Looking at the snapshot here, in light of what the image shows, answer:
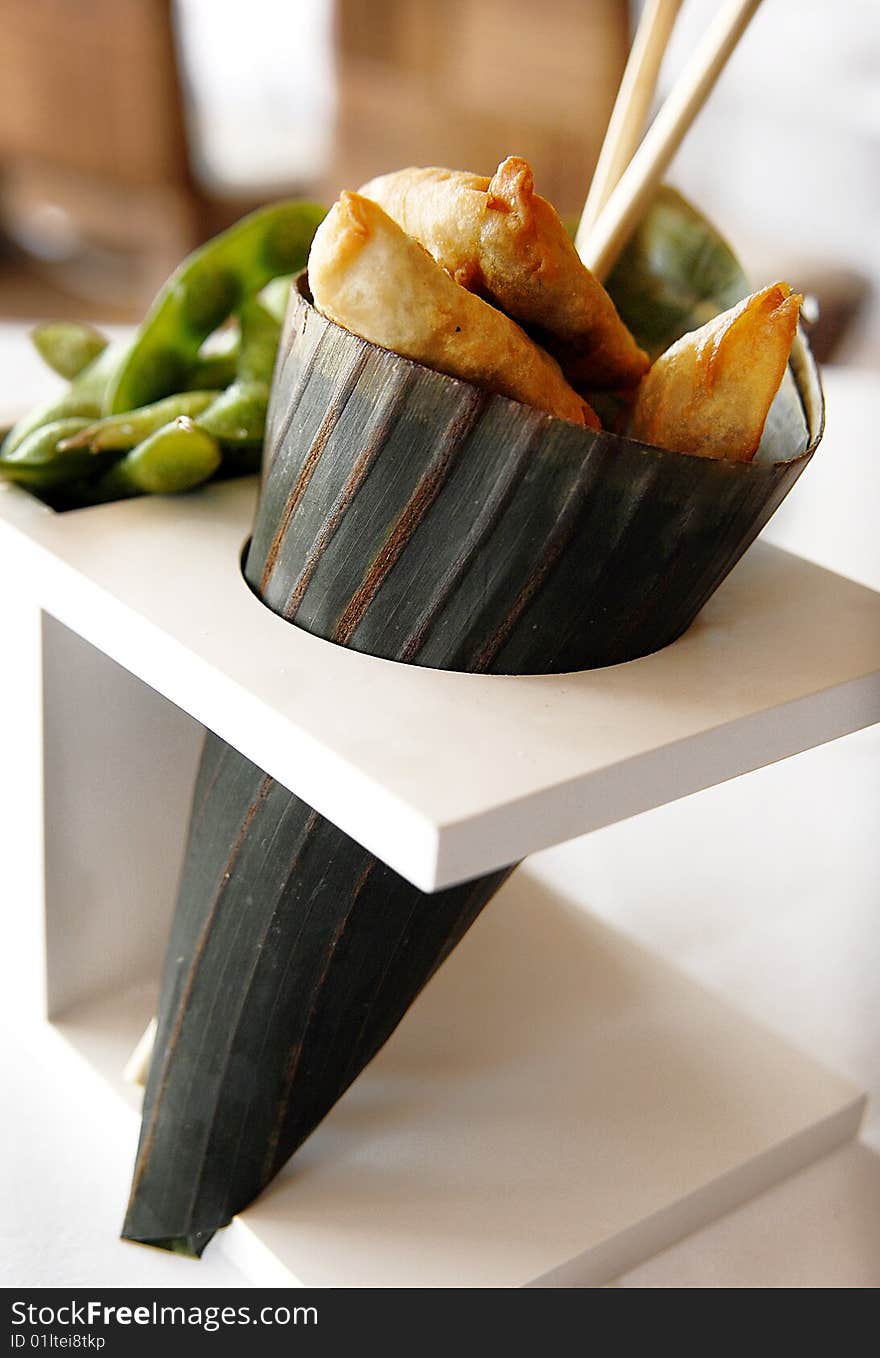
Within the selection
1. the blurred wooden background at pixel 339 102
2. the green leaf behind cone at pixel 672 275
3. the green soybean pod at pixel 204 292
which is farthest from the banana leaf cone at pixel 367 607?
the blurred wooden background at pixel 339 102

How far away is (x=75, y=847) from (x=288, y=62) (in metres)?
2.27

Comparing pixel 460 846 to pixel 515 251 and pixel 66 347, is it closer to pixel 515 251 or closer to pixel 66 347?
pixel 515 251

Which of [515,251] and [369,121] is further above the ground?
[515,251]

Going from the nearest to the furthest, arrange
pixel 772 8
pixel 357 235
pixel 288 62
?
1. pixel 357 235
2. pixel 772 8
3. pixel 288 62

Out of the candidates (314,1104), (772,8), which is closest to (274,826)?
(314,1104)

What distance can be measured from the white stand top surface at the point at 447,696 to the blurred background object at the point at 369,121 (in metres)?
1.00

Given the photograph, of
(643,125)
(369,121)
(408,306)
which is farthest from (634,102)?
(369,121)

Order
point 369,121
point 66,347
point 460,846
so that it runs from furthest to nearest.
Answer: point 369,121 → point 66,347 → point 460,846

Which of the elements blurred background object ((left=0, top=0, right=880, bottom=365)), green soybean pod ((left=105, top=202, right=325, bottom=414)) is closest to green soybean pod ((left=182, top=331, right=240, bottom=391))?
green soybean pod ((left=105, top=202, right=325, bottom=414))

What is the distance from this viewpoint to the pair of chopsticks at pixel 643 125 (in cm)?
34

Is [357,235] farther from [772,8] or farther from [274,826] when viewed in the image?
[772,8]

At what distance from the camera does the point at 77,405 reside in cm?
44

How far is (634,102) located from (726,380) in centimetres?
11

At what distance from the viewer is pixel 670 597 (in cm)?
33
